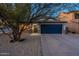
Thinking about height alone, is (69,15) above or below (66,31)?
above

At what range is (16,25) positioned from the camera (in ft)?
10.1

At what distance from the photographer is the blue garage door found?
304 cm

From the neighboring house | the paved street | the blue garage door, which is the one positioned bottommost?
the paved street

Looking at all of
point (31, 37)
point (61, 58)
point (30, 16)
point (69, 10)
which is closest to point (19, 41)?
point (31, 37)

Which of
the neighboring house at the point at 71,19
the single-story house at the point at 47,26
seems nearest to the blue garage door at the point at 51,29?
the single-story house at the point at 47,26

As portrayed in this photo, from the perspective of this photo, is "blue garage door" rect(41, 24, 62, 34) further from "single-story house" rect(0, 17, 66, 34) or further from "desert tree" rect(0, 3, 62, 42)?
"desert tree" rect(0, 3, 62, 42)

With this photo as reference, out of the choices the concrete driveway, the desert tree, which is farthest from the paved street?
the desert tree

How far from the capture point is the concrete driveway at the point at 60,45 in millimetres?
3055

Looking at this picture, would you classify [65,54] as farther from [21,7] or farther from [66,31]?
[21,7]

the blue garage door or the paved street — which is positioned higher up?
the blue garage door

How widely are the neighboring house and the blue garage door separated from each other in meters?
0.12

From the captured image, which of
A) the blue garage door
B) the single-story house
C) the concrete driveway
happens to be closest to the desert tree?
the single-story house

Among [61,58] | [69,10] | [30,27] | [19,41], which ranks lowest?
[61,58]

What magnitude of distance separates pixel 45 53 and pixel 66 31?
0.42 metres
